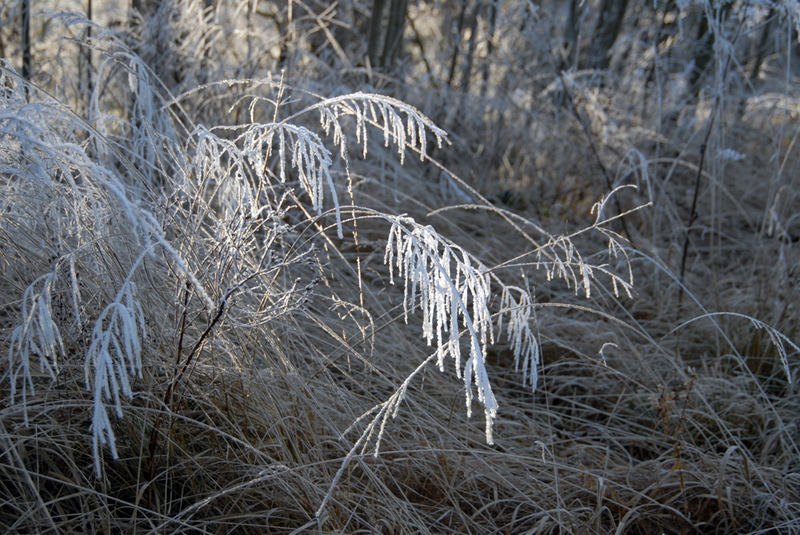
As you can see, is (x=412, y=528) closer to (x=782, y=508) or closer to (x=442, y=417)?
(x=442, y=417)

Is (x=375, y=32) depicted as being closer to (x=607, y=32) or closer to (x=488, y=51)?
(x=488, y=51)

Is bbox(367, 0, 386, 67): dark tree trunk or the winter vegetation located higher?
bbox(367, 0, 386, 67): dark tree trunk

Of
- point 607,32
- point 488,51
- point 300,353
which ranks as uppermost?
point 607,32

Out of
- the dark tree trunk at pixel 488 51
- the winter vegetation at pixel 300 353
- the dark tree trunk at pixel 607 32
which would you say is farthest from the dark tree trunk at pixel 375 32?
the dark tree trunk at pixel 607 32

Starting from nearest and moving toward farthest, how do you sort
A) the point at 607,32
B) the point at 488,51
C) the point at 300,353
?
the point at 300,353, the point at 488,51, the point at 607,32

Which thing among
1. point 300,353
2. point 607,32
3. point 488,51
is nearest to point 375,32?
point 488,51

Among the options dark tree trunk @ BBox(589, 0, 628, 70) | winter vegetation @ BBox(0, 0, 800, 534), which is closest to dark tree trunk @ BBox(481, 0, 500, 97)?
dark tree trunk @ BBox(589, 0, 628, 70)

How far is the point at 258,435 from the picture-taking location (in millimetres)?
1455

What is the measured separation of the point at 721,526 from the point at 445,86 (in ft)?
9.26

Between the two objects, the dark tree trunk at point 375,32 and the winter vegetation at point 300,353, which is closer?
the winter vegetation at point 300,353

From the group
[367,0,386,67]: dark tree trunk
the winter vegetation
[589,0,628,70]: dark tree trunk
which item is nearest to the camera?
the winter vegetation

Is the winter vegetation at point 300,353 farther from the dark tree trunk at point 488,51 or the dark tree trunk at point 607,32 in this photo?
the dark tree trunk at point 607,32

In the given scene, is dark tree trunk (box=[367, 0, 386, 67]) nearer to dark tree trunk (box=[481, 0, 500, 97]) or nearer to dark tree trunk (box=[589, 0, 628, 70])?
dark tree trunk (box=[481, 0, 500, 97])

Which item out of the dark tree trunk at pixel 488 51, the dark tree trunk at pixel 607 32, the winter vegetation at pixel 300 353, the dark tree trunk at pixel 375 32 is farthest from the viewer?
the dark tree trunk at pixel 607 32
